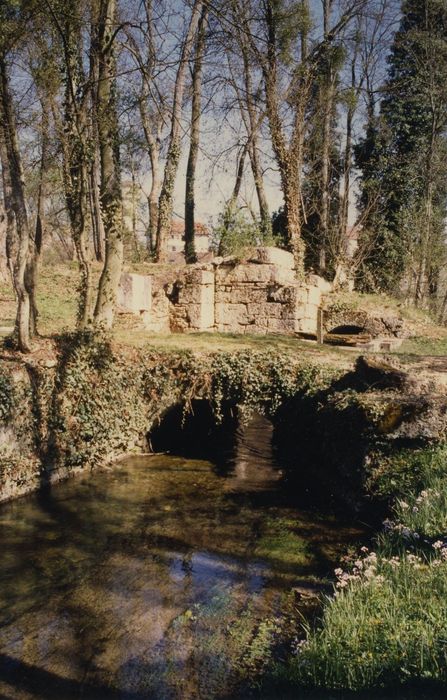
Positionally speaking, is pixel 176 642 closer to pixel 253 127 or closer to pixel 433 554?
pixel 433 554

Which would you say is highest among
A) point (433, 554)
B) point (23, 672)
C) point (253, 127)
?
point (253, 127)

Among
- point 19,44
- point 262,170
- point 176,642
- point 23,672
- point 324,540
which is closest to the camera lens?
point 23,672

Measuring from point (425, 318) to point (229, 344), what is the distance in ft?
36.7

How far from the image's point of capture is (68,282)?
730 inches

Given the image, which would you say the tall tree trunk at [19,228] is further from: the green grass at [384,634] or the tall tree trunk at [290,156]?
the tall tree trunk at [290,156]

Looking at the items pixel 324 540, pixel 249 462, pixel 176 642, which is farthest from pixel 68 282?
pixel 176 642

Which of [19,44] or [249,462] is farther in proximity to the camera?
[249,462]

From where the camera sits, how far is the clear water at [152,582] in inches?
186

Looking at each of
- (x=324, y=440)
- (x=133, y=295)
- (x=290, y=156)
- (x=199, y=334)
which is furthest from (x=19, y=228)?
(x=290, y=156)

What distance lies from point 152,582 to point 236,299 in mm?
10968

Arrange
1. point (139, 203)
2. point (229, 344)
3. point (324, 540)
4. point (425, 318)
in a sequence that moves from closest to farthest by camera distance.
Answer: point (324, 540) < point (229, 344) < point (425, 318) < point (139, 203)

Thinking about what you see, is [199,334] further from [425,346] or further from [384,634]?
[384,634]

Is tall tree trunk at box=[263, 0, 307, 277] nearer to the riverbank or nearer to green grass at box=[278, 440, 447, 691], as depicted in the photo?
the riverbank

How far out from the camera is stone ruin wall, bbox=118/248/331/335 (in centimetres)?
1598
